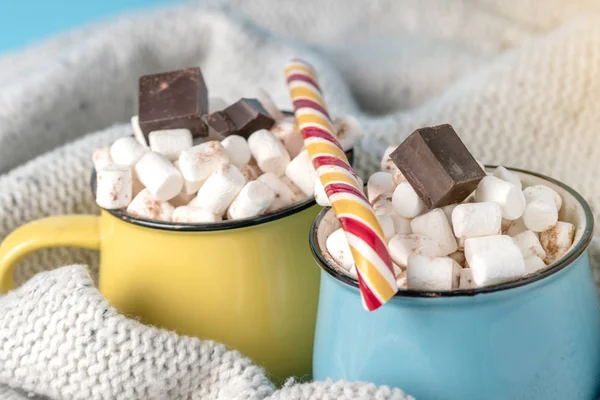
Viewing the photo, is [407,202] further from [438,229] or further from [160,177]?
[160,177]

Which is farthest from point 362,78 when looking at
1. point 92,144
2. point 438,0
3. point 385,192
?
point 385,192

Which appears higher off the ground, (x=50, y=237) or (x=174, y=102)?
(x=174, y=102)

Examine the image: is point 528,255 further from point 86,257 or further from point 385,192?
point 86,257

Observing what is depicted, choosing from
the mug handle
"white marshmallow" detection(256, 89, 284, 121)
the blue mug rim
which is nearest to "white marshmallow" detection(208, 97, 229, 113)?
"white marshmallow" detection(256, 89, 284, 121)

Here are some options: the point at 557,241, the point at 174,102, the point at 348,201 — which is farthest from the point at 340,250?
the point at 174,102

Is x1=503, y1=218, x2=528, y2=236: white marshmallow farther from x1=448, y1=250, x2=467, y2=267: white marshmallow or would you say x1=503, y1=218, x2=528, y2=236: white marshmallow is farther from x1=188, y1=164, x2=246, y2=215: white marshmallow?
x1=188, y1=164, x2=246, y2=215: white marshmallow

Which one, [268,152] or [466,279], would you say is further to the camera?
[268,152]
